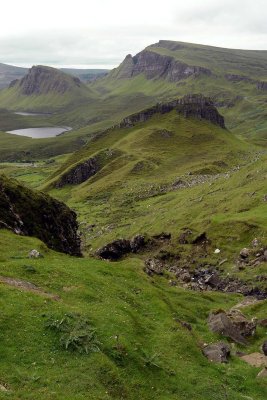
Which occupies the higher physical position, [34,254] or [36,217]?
[34,254]

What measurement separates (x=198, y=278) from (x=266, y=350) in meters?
29.2

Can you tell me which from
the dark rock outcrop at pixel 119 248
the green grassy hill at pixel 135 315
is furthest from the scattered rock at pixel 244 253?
the dark rock outcrop at pixel 119 248

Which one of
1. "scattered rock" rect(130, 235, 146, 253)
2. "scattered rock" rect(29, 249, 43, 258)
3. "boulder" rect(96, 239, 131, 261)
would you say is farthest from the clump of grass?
"scattered rock" rect(130, 235, 146, 253)

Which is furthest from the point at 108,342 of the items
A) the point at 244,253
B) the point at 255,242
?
the point at 255,242

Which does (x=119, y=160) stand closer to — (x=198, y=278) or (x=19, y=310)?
(x=198, y=278)

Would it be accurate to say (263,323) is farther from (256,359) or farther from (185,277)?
(185,277)

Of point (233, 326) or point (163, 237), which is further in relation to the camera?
point (163, 237)

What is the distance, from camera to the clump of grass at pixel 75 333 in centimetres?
3045

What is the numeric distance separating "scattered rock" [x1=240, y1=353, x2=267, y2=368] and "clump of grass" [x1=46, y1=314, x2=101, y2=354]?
45.1ft

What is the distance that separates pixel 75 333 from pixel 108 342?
7.99 ft

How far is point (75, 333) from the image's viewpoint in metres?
31.4

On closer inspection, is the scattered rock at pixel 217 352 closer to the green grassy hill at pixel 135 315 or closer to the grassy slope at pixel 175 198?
the green grassy hill at pixel 135 315

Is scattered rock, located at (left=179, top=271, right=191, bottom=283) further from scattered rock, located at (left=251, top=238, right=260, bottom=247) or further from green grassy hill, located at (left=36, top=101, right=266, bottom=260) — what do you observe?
scattered rock, located at (left=251, top=238, right=260, bottom=247)

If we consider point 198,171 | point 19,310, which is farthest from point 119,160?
point 19,310
